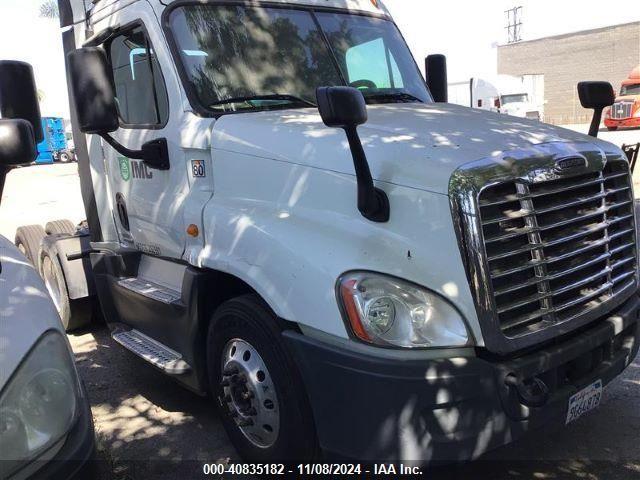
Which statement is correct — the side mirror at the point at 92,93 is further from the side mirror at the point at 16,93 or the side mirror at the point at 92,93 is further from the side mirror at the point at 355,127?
the side mirror at the point at 355,127

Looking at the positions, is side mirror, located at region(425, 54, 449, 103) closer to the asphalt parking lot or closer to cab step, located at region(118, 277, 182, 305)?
the asphalt parking lot

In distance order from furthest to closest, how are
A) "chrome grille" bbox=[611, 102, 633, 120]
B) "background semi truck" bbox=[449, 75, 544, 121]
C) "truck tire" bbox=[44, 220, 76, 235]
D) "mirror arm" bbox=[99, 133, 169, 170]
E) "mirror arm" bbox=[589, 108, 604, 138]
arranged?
1. "background semi truck" bbox=[449, 75, 544, 121]
2. "chrome grille" bbox=[611, 102, 633, 120]
3. "truck tire" bbox=[44, 220, 76, 235]
4. "mirror arm" bbox=[589, 108, 604, 138]
5. "mirror arm" bbox=[99, 133, 169, 170]

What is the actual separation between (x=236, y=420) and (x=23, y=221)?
1172cm

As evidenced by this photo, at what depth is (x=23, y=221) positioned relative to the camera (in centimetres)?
1293

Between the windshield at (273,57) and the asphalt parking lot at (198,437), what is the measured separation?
2066 mm

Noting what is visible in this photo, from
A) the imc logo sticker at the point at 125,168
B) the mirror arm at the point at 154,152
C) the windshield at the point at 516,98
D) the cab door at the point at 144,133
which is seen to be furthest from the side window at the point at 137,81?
the windshield at the point at 516,98

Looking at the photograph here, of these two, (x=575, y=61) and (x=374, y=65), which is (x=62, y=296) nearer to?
(x=374, y=65)

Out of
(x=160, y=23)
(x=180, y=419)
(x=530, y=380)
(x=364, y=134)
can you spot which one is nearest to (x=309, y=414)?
(x=530, y=380)

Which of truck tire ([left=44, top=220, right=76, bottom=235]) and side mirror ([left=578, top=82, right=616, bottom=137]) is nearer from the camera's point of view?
side mirror ([left=578, top=82, right=616, bottom=137])

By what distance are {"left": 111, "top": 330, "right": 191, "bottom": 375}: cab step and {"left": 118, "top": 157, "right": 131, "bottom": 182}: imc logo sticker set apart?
1116mm

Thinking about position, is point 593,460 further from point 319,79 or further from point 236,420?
point 319,79

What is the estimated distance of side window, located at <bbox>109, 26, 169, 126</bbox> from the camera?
360cm

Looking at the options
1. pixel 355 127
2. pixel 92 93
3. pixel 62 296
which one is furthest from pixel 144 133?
pixel 62 296

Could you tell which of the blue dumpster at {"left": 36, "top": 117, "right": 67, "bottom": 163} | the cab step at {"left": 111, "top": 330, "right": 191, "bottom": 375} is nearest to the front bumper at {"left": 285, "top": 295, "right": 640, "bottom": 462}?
the cab step at {"left": 111, "top": 330, "right": 191, "bottom": 375}
